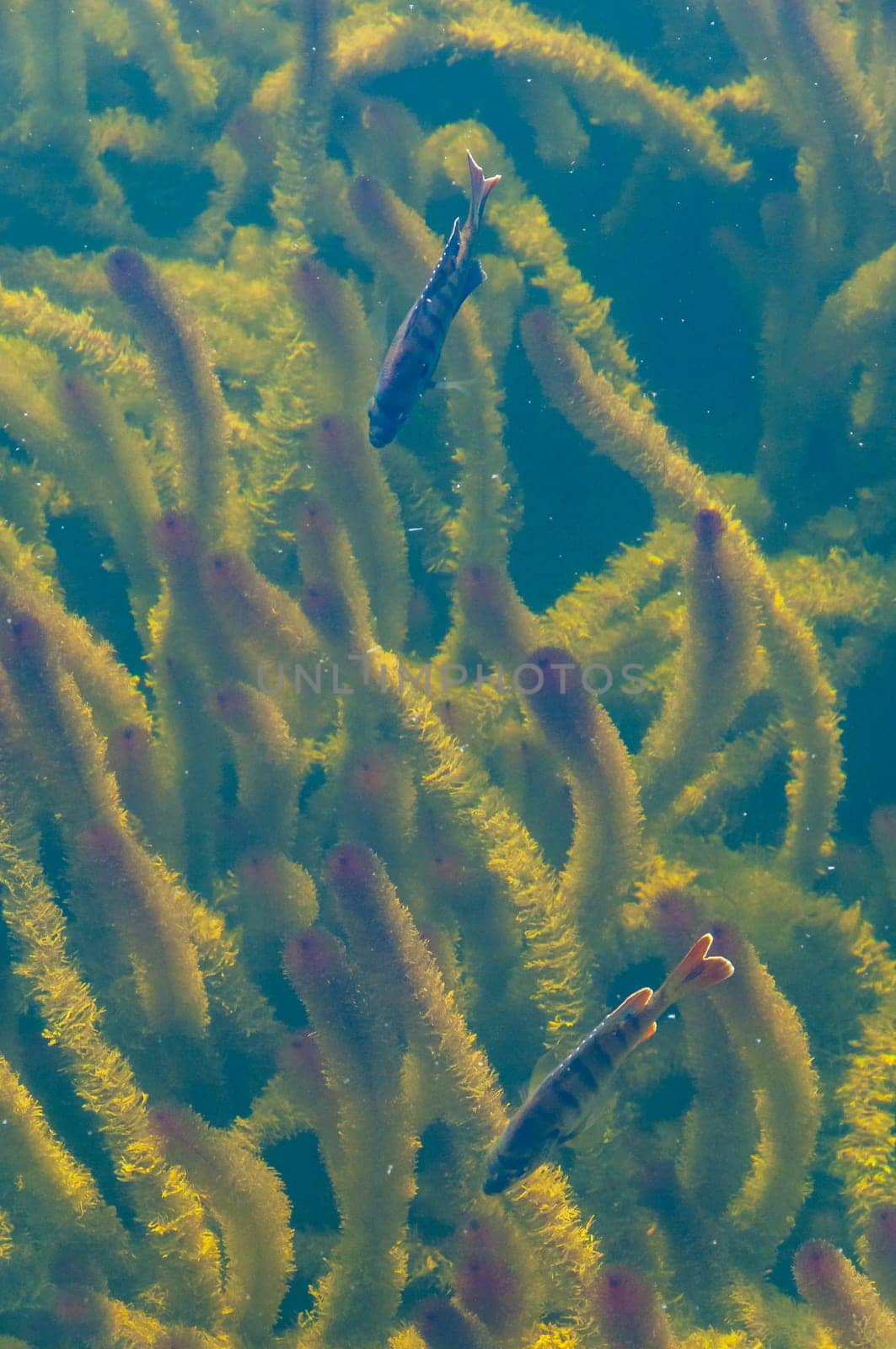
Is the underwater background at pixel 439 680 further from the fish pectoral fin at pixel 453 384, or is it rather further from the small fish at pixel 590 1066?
the small fish at pixel 590 1066

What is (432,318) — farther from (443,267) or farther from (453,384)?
(453,384)

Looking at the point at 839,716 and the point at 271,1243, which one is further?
the point at 839,716

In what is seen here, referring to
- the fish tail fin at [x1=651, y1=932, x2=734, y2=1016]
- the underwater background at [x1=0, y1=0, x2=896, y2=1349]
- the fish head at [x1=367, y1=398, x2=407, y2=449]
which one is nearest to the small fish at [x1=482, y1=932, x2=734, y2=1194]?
the fish tail fin at [x1=651, y1=932, x2=734, y2=1016]

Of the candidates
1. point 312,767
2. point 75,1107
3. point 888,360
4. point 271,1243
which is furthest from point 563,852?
point 888,360

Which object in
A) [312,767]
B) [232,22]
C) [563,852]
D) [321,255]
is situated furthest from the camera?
[232,22]

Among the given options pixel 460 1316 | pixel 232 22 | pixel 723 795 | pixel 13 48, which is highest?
pixel 232 22

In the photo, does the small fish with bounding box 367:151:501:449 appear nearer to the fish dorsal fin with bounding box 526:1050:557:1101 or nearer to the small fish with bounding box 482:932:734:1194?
the small fish with bounding box 482:932:734:1194

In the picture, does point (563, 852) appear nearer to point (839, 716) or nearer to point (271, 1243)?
point (839, 716)
